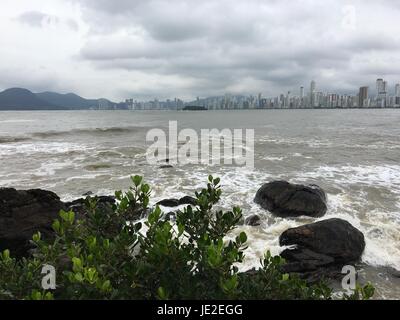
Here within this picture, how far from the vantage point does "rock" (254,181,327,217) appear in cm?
1259

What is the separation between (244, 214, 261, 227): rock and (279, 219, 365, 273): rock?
5.52ft

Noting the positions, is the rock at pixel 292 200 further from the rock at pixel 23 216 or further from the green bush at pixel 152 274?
the green bush at pixel 152 274

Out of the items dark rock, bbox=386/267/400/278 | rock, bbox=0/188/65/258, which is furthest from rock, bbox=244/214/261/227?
rock, bbox=0/188/65/258

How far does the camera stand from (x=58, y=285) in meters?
3.42

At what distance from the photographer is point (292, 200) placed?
12898 millimetres

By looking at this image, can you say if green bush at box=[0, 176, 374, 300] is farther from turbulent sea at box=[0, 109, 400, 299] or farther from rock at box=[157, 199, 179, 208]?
rock at box=[157, 199, 179, 208]

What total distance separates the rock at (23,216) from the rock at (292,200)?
7.60m

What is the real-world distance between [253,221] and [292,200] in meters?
2.01

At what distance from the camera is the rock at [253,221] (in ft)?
38.8
